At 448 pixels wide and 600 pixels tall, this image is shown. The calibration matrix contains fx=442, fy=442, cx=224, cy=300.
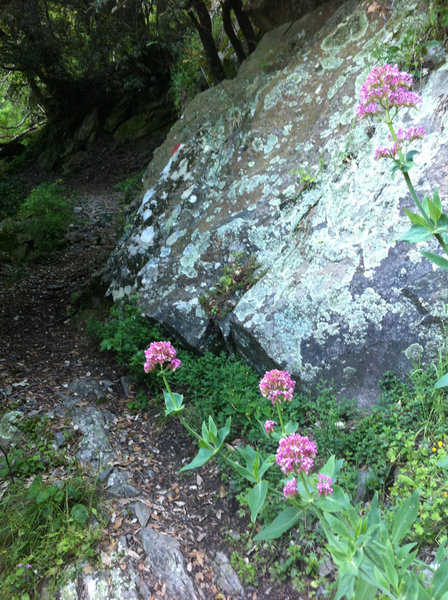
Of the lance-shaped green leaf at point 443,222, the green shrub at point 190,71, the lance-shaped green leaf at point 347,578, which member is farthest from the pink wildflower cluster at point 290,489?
the green shrub at point 190,71

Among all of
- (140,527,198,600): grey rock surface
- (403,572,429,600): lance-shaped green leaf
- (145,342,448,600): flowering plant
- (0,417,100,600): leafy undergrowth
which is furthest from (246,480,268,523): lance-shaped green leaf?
(0,417,100,600): leafy undergrowth

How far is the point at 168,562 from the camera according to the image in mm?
2719

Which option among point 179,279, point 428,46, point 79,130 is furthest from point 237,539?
point 79,130

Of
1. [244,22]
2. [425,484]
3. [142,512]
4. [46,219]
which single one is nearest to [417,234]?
[425,484]

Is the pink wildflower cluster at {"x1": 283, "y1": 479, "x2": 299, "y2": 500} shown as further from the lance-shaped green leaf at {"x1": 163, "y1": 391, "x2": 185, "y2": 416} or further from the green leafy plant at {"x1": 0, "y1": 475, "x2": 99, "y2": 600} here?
the green leafy plant at {"x1": 0, "y1": 475, "x2": 99, "y2": 600}

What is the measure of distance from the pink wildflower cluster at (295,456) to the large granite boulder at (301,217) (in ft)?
5.55

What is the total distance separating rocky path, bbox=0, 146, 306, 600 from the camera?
2.62 m

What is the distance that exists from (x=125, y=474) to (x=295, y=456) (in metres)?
2.05

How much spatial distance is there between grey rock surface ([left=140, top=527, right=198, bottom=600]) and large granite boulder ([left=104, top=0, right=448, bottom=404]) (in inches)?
57.9

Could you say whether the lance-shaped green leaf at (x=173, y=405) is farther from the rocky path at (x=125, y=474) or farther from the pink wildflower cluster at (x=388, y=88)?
the pink wildflower cluster at (x=388, y=88)

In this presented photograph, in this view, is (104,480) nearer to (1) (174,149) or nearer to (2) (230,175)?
(2) (230,175)

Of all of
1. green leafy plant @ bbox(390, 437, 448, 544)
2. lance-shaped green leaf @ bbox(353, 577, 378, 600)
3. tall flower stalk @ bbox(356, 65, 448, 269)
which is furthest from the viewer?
green leafy plant @ bbox(390, 437, 448, 544)

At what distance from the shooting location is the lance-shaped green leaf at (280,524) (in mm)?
1662

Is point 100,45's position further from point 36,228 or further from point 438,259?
point 438,259
